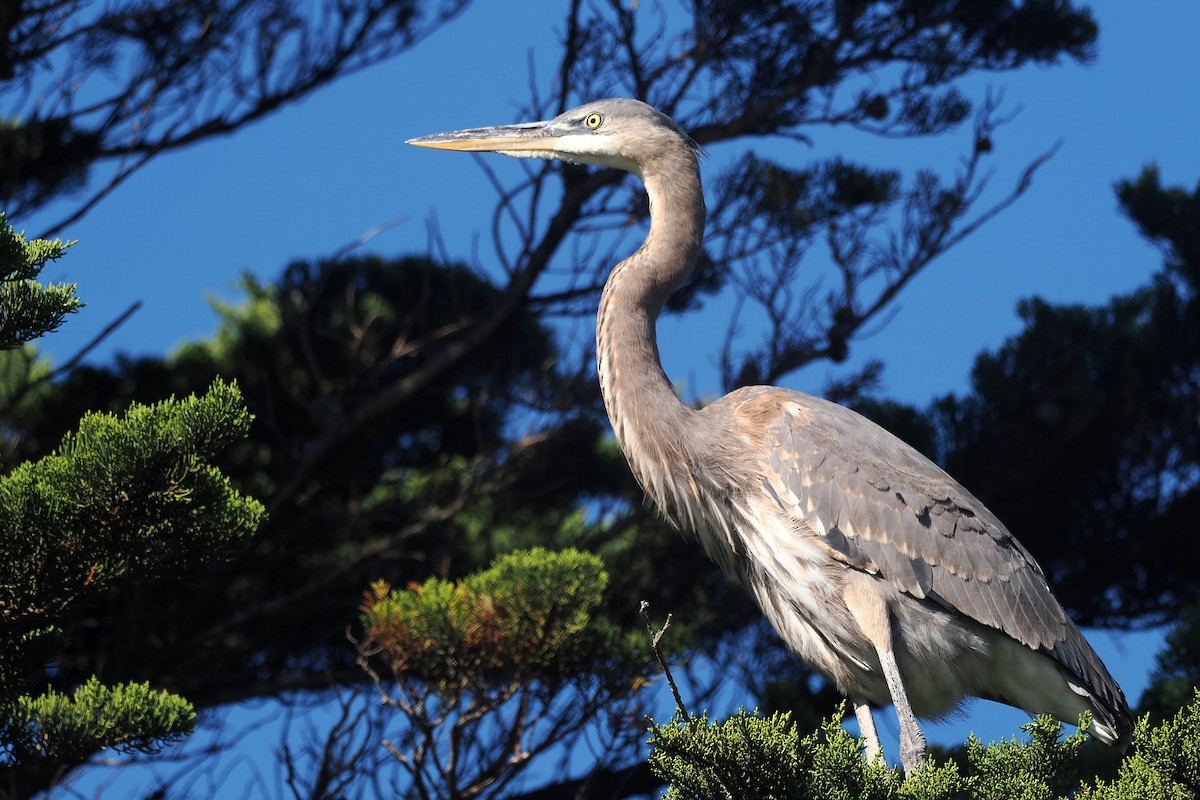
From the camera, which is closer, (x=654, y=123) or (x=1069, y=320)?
(x=654, y=123)

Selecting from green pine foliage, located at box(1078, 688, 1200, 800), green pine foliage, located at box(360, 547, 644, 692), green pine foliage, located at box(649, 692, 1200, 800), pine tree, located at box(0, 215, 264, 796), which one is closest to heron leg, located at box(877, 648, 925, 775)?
green pine foliage, located at box(649, 692, 1200, 800)

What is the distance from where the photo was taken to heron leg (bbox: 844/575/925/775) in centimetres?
387

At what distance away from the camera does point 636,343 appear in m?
4.41

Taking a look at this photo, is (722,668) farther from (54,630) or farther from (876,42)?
→ (54,630)

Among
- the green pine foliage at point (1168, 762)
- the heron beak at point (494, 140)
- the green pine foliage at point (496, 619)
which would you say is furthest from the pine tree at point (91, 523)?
the green pine foliage at point (1168, 762)

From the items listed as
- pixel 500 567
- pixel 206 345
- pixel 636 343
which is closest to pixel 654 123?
pixel 636 343

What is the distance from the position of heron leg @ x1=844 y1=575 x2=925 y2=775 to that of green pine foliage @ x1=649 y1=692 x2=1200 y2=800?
→ 1.67 ft

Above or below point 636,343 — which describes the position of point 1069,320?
above

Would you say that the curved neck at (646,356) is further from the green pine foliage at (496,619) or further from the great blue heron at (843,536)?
the green pine foliage at (496,619)

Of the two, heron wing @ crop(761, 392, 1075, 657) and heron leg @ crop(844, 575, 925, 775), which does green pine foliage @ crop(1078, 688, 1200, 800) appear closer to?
heron leg @ crop(844, 575, 925, 775)

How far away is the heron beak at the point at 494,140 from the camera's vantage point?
4926mm

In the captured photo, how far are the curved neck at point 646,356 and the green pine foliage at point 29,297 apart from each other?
1.52 meters

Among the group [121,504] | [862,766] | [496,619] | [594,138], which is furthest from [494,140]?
[862,766]

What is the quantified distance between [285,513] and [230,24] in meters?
2.78
